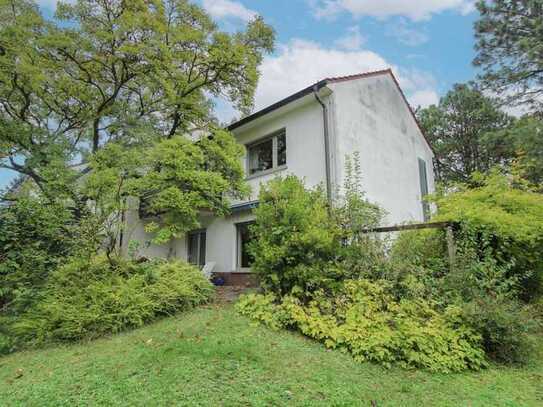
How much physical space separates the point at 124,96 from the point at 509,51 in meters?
15.9

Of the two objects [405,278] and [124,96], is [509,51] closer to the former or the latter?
[405,278]

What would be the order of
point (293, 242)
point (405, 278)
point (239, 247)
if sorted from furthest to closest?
1. point (239, 247)
2. point (293, 242)
3. point (405, 278)

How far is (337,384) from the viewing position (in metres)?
3.66

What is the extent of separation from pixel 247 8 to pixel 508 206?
949cm

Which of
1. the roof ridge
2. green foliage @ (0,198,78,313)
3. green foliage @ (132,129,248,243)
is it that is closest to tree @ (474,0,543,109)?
the roof ridge

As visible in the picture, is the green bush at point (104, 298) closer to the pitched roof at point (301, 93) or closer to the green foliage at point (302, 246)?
the green foliage at point (302, 246)

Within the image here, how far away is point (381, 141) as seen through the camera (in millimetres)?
11094

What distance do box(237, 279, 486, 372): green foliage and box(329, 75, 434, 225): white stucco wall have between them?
3.63 m

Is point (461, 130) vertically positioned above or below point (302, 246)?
above

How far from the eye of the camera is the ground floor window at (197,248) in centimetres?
1233

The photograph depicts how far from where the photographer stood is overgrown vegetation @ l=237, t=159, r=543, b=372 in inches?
176

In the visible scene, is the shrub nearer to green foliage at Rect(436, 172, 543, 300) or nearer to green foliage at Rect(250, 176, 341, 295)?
green foliage at Rect(436, 172, 543, 300)

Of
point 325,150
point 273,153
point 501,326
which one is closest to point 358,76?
point 325,150

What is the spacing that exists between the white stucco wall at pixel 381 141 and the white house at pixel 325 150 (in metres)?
0.03
